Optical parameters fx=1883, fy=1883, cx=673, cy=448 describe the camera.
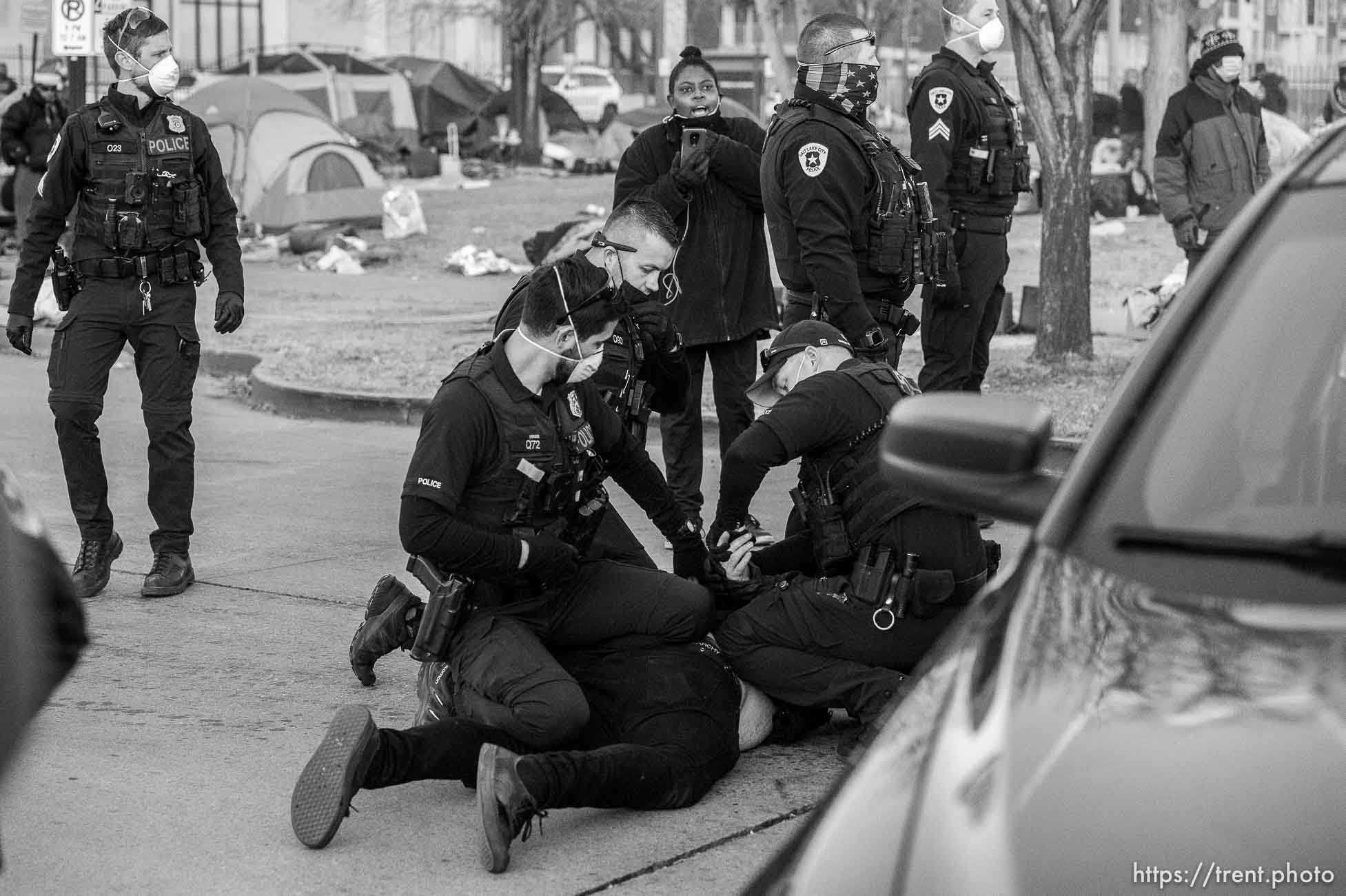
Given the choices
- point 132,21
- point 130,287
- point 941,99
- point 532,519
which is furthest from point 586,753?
point 941,99

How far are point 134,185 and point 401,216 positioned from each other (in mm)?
15755

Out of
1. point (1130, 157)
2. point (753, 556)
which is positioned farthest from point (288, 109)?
point (753, 556)

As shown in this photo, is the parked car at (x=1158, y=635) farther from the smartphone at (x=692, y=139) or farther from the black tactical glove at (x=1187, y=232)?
the black tactical glove at (x=1187, y=232)

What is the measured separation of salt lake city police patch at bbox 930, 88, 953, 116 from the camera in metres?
7.39

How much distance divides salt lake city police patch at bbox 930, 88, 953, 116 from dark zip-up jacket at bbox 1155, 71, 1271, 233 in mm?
3166

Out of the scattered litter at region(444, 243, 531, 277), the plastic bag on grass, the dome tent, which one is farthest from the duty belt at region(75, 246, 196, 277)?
the dome tent

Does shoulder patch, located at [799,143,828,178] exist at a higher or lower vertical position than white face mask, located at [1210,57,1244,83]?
lower

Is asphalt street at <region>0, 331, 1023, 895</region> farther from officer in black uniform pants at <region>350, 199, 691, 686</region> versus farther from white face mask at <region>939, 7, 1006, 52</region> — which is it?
white face mask at <region>939, 7, 1006, 52</region>

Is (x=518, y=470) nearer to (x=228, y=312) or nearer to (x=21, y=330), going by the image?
(x=228, y=312)

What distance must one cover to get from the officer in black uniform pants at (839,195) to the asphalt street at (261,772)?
132 cm

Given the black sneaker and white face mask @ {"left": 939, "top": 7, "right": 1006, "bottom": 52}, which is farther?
white face mask @ {"left": 939, "top": 7, "right": 1006, "bottom": 52}

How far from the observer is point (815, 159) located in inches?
254

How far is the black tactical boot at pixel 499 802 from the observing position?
12.8 feet

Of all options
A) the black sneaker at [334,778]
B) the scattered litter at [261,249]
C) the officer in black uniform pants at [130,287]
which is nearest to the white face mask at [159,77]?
the officer in black uniform pants at [130,287]
